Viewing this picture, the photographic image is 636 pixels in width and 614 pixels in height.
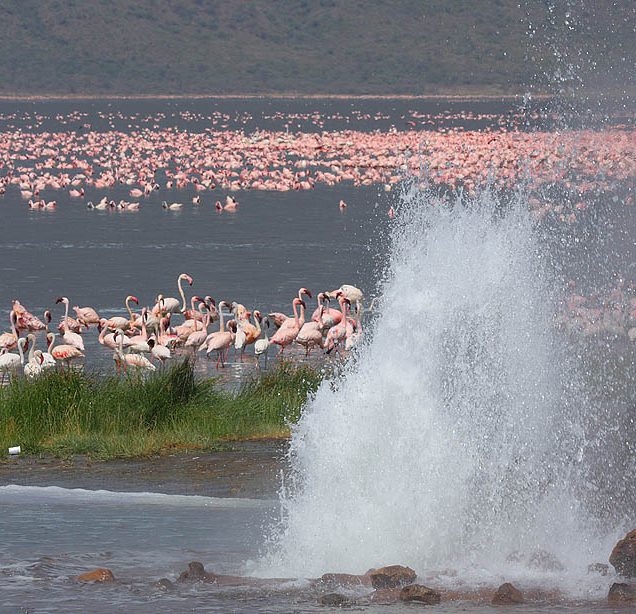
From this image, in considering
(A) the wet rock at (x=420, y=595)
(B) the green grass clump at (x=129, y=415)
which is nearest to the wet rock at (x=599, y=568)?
(A) the wet rock at (x=420, y=595)

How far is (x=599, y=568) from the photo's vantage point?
934 cm

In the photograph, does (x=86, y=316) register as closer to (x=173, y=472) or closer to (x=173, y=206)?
(x=173, y=472)

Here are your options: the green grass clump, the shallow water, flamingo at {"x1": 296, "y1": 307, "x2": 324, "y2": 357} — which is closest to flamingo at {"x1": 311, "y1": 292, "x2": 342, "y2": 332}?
flamingo at {"x1": 296, "y1": 307, "x2": 324, "y2": 357}

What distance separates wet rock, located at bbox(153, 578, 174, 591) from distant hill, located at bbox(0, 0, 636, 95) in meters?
141

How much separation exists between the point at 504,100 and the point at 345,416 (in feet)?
477

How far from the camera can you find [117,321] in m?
20.5

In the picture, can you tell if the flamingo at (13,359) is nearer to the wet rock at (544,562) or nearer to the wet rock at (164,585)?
the wet rock at (164,585)

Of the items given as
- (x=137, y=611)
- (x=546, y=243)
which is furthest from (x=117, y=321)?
(x=137, y=611)

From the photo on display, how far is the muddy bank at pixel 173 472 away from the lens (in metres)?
11.8

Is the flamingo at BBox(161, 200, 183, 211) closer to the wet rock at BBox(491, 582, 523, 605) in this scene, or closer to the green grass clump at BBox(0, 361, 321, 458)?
the green grass clump at BBox(0, 361, 321, 458)

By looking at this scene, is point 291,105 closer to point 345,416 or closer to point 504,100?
point 504,100

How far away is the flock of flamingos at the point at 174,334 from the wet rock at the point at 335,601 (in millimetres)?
8749

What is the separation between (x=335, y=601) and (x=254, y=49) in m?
149

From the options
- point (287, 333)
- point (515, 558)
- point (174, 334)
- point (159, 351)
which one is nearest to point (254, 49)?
point (174, 334)
